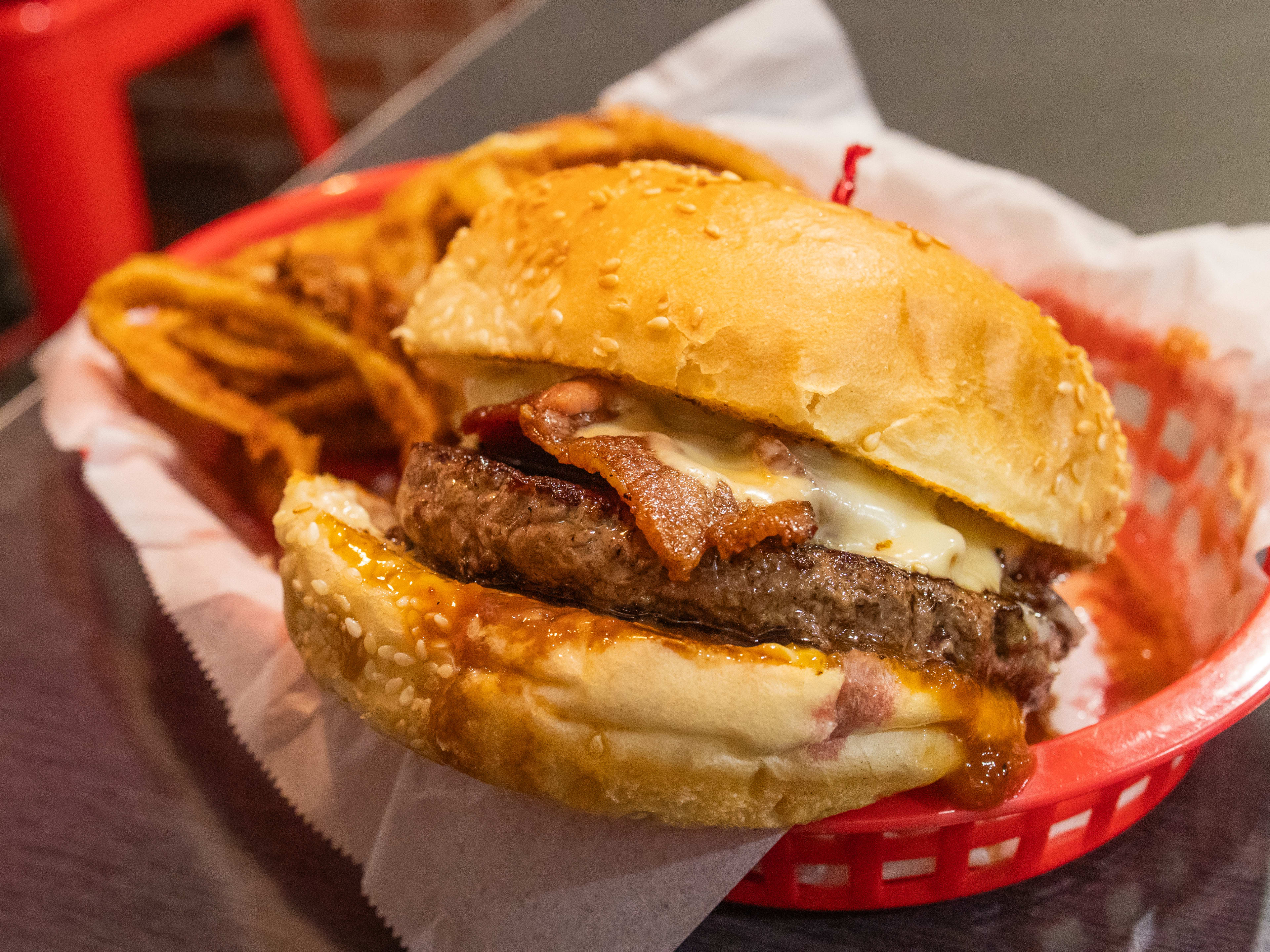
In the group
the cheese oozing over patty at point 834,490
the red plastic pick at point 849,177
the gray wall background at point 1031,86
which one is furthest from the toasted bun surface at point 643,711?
the gray wall background at point 1031,86

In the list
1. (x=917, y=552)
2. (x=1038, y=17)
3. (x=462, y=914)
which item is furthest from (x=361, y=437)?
(x=1038, y=17)

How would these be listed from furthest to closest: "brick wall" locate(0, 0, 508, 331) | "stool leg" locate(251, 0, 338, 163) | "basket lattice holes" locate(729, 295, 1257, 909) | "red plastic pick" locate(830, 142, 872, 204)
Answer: "brick wall" locate(0, 0, 508, 331)
"stool leg" locate(251, 0, 338, 163)
"red plastic pick" locate(830, 142, 872, 204)
"basket lattice holes" locate(729, 295, 1257, 909)

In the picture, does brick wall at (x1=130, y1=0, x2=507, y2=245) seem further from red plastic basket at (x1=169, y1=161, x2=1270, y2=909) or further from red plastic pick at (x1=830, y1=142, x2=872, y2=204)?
red plastic basket at (x1=169, y1=161, x2=1270, y2=909)

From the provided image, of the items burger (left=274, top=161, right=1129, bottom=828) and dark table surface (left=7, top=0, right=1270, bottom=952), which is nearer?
burger (left=274, top=161, right=1129, bottom=828)

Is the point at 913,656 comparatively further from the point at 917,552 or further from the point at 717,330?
the point at 717,330

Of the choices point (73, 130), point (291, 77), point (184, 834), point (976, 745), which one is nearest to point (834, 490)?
point (976, 745)

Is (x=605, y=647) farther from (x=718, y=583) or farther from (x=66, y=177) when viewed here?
(x=66, y=177)

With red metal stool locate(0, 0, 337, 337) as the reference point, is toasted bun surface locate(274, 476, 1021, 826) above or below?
below

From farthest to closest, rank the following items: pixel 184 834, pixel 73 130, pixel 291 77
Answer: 1. pixel 291 77
2. pixel 73 130
3. pixel 184 834

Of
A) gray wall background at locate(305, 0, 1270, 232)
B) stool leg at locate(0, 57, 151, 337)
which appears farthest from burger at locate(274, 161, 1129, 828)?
stool leg at locate(0, 57, 151, 337)
